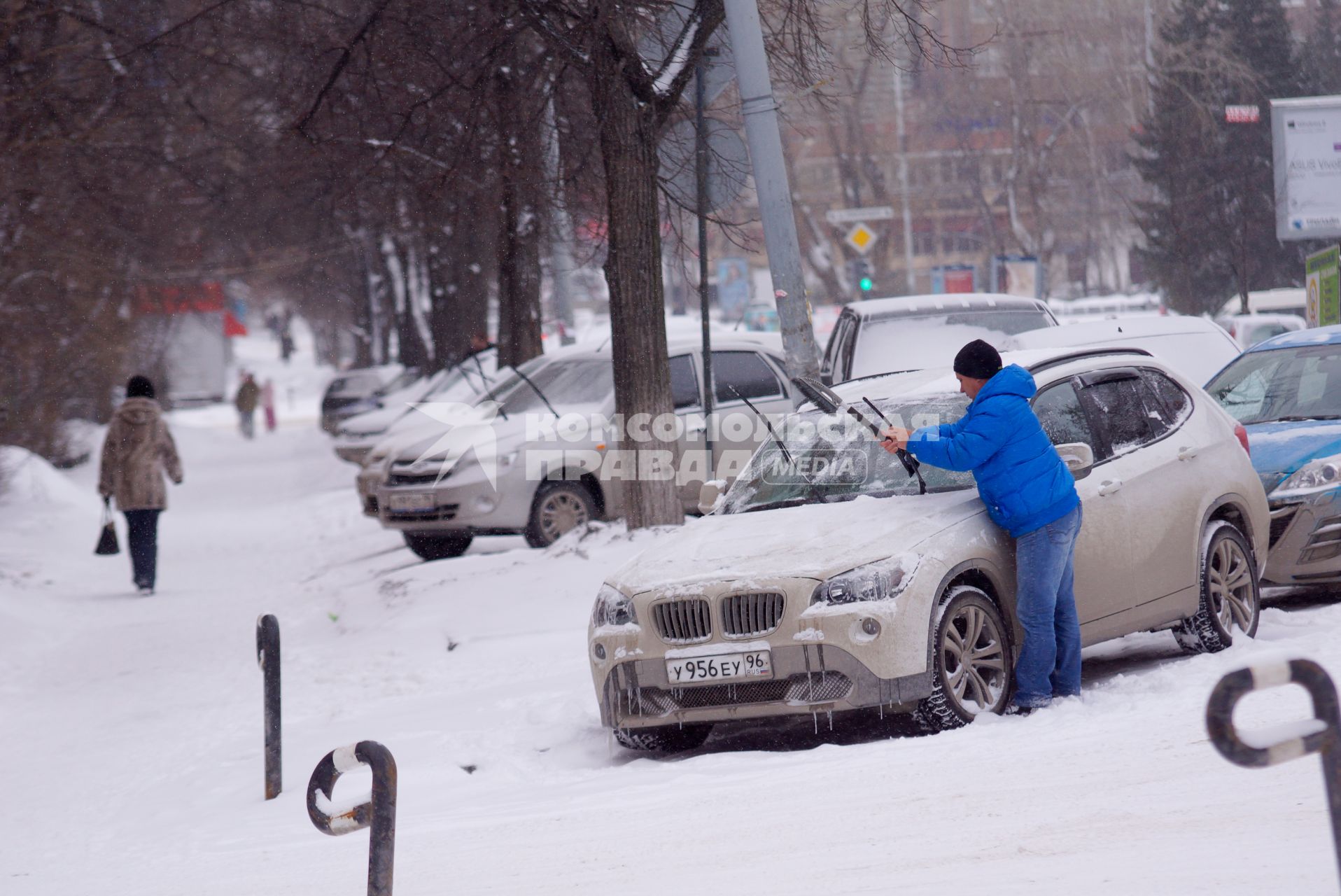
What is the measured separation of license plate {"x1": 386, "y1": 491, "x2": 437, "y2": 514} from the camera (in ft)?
47.5

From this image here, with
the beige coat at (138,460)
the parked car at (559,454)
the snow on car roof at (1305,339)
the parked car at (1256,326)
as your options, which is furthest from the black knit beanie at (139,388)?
the parked car at (1256,326)

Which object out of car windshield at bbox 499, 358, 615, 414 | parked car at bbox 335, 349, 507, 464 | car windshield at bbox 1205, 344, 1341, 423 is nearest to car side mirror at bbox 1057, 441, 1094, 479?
car windshield at bbox 1205, 344, 1341, 423

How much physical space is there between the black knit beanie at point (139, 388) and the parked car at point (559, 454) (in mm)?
3343

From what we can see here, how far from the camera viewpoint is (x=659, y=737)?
7.18m

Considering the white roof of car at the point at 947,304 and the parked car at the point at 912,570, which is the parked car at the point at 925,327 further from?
the parked car at the point at 912,570

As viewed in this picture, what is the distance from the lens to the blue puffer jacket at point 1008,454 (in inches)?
267

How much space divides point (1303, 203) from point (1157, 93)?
10183mm

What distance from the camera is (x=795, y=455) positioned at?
25.6ft

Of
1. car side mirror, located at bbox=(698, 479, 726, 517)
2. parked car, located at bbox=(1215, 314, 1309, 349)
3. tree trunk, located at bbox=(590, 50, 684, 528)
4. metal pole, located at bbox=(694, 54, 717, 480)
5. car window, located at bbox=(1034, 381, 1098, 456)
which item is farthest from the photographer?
parked car, located at bbox=(1215, 314, 1309, 349)

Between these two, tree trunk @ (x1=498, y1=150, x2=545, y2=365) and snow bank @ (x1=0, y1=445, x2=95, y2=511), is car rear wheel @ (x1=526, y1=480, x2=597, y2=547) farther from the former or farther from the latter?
snow bank @ (x1=0, y1=445, x2=95, y2=511)

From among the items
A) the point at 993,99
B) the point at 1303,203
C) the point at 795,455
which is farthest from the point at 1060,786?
the point at 993,99

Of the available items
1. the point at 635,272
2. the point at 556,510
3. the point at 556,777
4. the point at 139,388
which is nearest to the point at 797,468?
the point at 556,777

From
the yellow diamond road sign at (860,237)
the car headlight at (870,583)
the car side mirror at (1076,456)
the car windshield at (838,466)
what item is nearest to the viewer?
the car headlight at (870,583)

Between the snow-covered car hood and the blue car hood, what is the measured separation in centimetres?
306
